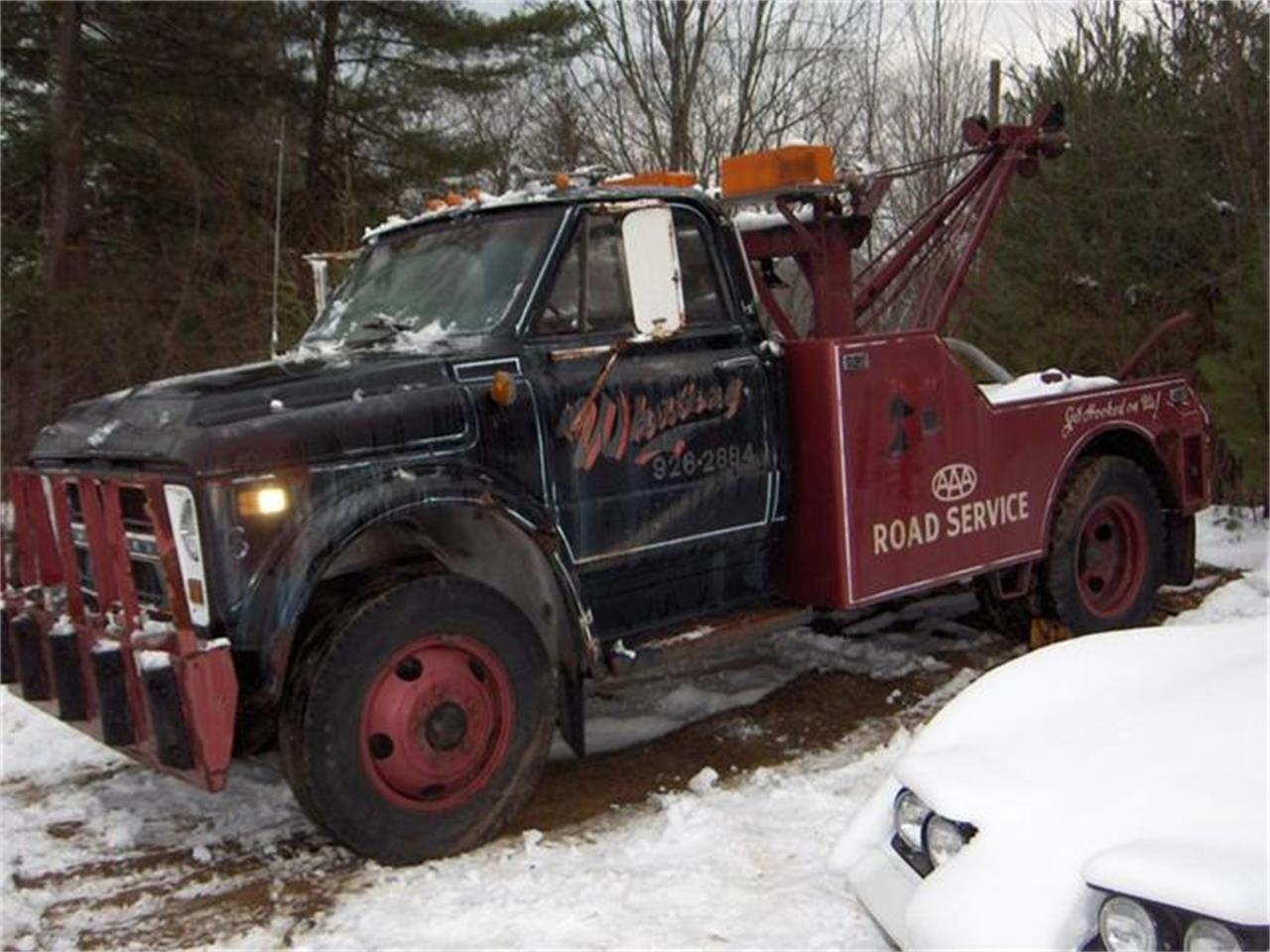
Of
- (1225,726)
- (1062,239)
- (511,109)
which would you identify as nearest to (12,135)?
(511,109)

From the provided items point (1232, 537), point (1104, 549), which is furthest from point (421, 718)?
point (1232, 537)

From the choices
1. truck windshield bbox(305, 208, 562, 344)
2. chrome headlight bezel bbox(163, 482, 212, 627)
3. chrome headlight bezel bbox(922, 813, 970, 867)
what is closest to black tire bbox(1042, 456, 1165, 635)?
truck windshield bbox(305, 208, 562, 344)

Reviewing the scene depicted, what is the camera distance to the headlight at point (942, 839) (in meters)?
2.74

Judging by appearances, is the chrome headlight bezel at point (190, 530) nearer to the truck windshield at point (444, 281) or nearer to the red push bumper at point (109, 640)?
the red push bumper at point (109, 640)

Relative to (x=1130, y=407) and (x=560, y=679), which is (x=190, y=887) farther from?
(x=1130, y=407)

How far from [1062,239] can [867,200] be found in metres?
5.31

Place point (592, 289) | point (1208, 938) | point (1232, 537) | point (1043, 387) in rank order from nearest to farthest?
point (1208, 938) < point (592, 289) < point (1043, 387) < point (1232, 537)

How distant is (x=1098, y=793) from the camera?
2.52 m

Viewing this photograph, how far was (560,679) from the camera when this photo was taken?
4730mm

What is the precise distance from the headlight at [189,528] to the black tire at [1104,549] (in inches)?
174

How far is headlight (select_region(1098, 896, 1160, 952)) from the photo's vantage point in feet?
7.16

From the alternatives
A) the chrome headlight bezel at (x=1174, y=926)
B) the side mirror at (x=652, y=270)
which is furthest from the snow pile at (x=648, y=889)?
the side mirror at (x=652, y=270)

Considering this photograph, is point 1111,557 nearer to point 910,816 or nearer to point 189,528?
point 910,816

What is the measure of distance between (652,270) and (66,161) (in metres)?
12.0
